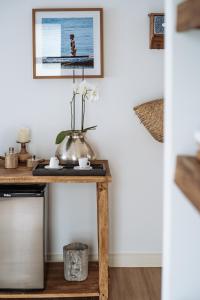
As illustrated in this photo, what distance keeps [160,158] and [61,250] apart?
0.98 meters

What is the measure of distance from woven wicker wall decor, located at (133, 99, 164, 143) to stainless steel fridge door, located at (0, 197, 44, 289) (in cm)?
91

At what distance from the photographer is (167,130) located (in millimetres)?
1126

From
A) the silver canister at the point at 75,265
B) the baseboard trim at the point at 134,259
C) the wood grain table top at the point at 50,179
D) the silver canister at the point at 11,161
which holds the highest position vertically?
the silver canister at the point at 11,161

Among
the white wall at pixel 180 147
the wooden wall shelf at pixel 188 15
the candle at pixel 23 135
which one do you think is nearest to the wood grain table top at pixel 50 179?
the candle at pixel 23 135

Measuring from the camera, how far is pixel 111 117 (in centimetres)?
305

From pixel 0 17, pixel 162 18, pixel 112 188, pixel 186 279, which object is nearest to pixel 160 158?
pixel 112 188

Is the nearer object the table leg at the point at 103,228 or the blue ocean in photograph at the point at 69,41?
the table leg at the point at 103,228

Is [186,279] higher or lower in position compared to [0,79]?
lower

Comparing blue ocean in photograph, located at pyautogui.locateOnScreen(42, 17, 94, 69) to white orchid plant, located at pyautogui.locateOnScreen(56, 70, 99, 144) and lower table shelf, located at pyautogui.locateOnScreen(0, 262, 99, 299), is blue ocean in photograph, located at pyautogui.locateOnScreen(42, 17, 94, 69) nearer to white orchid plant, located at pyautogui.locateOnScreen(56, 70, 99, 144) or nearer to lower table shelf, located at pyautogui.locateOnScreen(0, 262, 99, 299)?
white orchid plant, located at pyautogui.locateOnScreen(56, 70, 99, 144)

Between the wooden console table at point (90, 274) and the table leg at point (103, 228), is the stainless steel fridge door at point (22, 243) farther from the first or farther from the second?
the table leg at point (103, 228)

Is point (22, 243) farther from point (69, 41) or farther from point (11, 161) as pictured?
point (69, 41)

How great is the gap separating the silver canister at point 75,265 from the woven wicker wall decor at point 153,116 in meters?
0.91

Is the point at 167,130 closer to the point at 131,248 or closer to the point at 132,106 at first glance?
the point at 132,106

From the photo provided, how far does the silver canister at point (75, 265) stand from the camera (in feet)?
9.05
